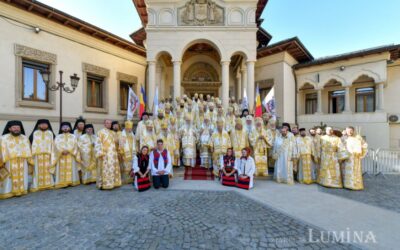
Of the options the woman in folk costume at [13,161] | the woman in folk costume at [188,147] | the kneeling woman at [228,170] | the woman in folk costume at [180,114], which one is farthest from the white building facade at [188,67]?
the woman in folk costume at [13,161]

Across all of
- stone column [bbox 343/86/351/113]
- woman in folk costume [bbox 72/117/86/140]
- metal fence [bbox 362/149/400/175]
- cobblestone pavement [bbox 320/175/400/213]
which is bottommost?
cobblestone pavement [bbox 320/175/400/213]

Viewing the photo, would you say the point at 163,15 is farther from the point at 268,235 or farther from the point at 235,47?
the point at 268,235

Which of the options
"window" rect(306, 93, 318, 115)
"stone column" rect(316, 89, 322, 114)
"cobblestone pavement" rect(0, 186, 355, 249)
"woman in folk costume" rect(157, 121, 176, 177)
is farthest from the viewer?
"window" rect(306, 93, 318, 115)

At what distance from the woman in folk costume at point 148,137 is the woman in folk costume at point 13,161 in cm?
305

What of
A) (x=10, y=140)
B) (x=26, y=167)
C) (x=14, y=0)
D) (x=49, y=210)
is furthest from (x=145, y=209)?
(x=14, y=0)

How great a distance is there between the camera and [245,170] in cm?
555

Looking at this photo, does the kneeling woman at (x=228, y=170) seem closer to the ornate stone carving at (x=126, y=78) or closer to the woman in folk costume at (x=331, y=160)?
the woman in folk costume at (x=331, y=160)

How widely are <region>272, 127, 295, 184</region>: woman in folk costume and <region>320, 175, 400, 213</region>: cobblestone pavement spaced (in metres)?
1.02

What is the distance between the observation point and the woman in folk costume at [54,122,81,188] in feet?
17.8

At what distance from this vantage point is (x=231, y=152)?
592 cm

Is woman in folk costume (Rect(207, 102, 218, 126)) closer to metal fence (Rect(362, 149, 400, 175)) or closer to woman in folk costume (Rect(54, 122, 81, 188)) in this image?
woman in folk costume (Rect(54, 122, 81, 188))

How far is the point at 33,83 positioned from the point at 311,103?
18.9 meters

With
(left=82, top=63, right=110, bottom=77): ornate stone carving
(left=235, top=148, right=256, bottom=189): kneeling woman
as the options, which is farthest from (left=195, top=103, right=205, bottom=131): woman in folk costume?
(left=82, top=63, right=110, bottom=77): ornate stone carving

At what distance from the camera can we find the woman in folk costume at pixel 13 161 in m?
4.66
